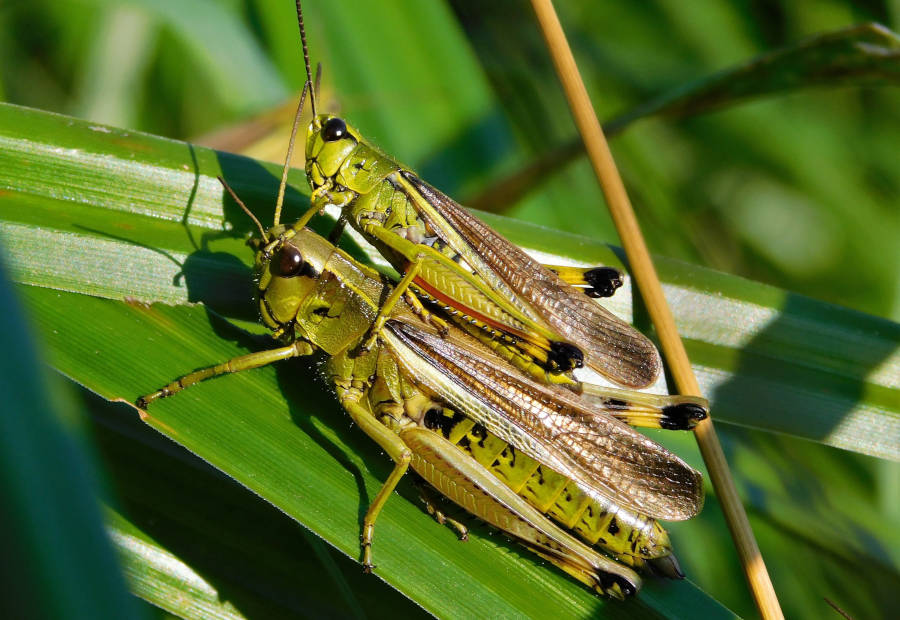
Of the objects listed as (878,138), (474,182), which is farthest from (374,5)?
(878,138)

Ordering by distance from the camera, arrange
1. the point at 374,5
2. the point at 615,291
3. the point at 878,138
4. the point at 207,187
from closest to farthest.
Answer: the point at 207,187
the point at 615,291
the point at 374,5
the point at 878,138

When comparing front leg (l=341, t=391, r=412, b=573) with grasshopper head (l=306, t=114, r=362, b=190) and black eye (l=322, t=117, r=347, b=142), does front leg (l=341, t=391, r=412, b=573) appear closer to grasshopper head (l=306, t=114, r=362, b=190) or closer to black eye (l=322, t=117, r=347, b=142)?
grasshopper head (l=306, t=114, r=362, b=190)

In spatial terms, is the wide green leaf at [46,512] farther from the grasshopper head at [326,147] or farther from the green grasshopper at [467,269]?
the grasshopper head at [326,147]

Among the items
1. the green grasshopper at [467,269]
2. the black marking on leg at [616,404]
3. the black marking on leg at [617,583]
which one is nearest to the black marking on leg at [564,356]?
the green grasshopper at [467,269]

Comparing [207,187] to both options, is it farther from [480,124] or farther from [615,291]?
[480,124]

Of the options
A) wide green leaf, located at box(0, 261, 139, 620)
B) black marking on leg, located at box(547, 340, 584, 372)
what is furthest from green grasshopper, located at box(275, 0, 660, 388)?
wide green leaf, located at box(0, 261, 139, 620)

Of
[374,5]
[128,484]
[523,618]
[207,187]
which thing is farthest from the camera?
[374,5]
